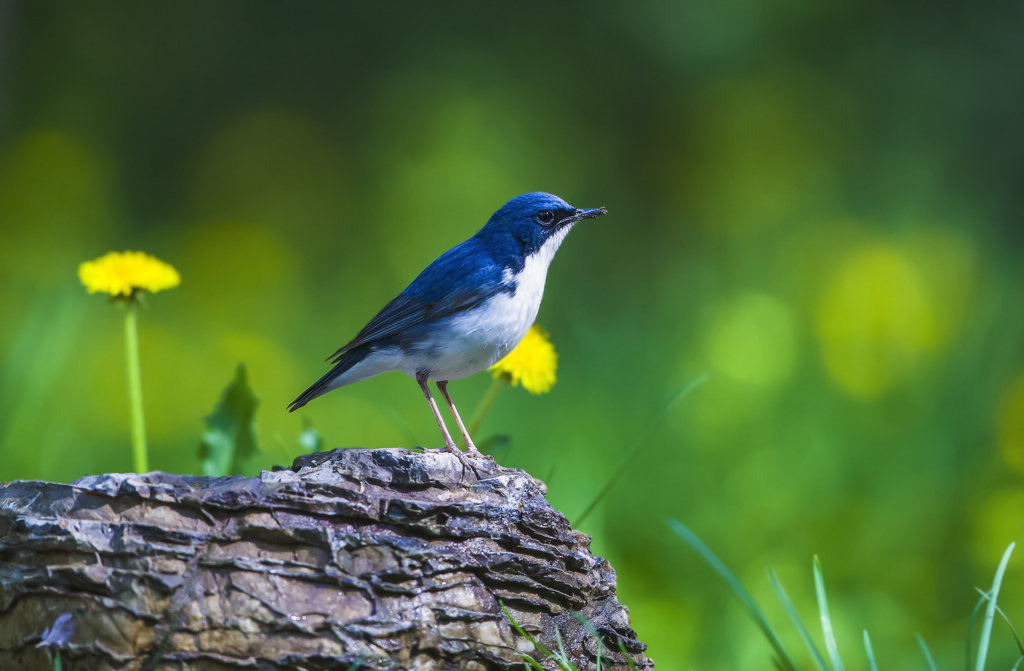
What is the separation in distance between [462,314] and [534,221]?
53cm

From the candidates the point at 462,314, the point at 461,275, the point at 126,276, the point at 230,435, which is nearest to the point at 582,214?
the point at 461,275

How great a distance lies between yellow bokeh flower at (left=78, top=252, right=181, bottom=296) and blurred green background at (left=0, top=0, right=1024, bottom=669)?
3.16 feet

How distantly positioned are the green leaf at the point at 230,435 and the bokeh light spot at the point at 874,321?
126 inches

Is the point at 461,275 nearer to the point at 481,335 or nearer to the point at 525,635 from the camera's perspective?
the point at 481,335

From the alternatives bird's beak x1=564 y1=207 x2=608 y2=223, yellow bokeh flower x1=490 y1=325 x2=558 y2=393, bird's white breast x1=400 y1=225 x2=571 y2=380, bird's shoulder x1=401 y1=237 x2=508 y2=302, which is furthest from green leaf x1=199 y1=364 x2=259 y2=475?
bird's beak x1=564 y1=207 x2=608 y2=223

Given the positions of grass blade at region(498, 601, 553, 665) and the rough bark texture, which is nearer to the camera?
the rough bark texture

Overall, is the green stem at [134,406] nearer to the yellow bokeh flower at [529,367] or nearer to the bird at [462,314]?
the bird at [462,314]

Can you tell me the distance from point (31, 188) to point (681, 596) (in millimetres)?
5442

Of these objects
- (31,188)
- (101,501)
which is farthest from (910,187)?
(31,188)

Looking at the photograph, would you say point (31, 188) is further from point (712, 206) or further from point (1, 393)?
point (712, 206)

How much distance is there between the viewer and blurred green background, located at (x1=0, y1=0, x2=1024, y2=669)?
13.8 ft

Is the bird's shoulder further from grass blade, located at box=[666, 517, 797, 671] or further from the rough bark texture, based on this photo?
grass blade, located at box=[666, 517, 797, 671]

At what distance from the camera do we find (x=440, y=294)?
10.1 feet

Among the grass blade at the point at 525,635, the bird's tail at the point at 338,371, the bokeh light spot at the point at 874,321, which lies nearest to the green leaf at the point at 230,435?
the bird's tail at the point at 338,371
